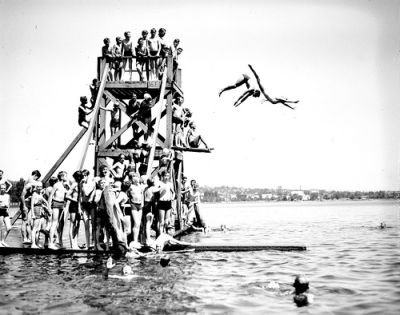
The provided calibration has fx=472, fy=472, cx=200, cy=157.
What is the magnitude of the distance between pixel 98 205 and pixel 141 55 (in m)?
6.25

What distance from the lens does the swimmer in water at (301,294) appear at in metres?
8.01

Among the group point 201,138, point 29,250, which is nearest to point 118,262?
point 29,250

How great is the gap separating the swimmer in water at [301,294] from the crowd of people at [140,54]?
961cm

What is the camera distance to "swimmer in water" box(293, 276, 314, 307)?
8.01m

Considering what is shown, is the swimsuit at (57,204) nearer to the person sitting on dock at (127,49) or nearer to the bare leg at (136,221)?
the bare leg at (136,221)

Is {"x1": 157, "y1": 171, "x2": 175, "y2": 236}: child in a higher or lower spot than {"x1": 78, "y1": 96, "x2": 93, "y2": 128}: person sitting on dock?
lower

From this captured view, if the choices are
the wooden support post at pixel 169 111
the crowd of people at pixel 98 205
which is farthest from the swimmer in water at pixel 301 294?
the wooden support post at pixel 169 111

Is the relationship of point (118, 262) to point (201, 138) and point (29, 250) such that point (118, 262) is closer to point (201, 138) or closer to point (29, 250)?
point (29, 250)

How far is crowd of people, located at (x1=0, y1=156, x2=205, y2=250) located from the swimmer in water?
15.3ft

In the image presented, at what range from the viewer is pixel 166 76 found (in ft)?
52.1

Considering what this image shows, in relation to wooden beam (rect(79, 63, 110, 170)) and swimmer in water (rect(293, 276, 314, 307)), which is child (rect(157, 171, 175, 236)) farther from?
swimmer in water (rect(293, 276, 314, 307))

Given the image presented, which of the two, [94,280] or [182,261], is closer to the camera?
[94,280]

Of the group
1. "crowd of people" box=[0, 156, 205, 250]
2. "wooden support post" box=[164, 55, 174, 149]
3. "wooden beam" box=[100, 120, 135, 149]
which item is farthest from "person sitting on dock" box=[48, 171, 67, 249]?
"wooden support post" box=[164, 55, 174, 149]

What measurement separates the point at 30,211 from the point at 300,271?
7.37m
